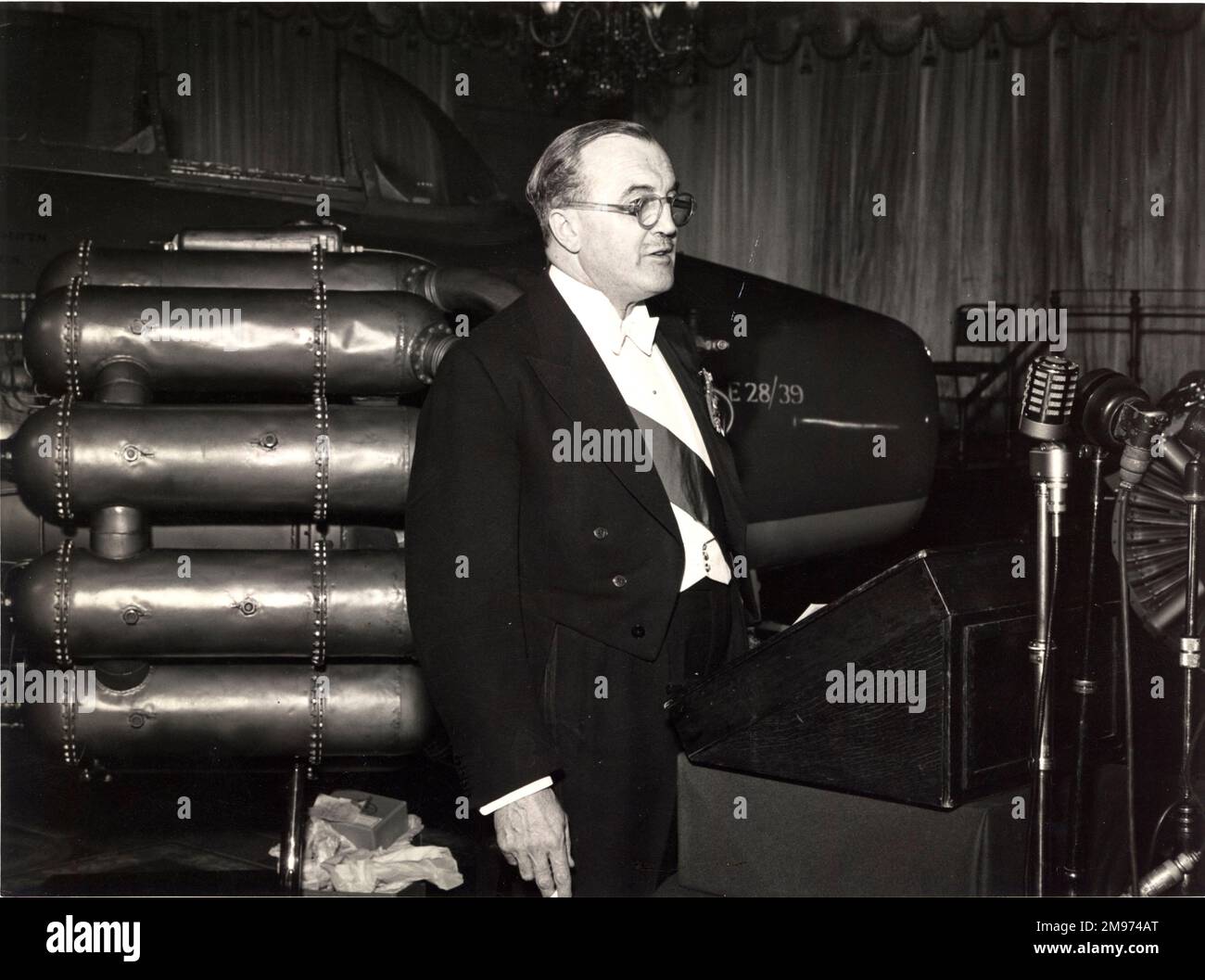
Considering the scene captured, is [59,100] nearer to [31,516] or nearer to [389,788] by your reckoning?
[31,516]

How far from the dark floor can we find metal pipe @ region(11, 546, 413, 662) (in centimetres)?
45

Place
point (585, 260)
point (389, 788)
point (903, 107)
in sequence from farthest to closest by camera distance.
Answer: point (903, 107) → point (389, 788) → point (585, 260)

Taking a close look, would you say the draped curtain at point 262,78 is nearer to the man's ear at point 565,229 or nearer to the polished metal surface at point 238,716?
the polished metal surface at point 238,716

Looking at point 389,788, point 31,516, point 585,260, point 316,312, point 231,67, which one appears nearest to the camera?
point 585,260

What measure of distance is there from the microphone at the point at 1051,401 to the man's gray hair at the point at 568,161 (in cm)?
70

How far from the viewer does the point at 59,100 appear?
371cm

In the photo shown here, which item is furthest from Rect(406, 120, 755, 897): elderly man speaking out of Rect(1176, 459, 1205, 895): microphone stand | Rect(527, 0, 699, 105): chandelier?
Rect(527, 0, 699, 105): chandelier

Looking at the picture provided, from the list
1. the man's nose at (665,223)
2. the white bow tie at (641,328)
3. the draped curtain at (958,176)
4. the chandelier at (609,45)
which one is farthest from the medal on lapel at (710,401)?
the draped curtain at (958,176)

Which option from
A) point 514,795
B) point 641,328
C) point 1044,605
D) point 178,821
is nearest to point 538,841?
point 514,795

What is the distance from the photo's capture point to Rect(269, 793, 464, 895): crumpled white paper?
8.95 ft

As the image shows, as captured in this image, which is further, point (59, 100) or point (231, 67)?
point (231, 67)

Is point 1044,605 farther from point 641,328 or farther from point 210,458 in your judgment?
point 210,458

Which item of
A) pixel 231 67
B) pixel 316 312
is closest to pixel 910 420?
pixel 316 312
